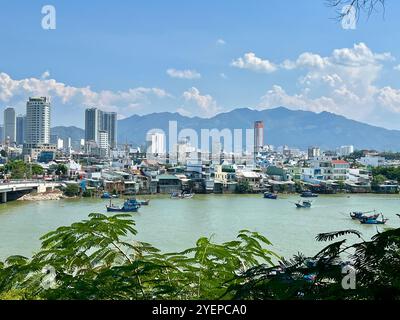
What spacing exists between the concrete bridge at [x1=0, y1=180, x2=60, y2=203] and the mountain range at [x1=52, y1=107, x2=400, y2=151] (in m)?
6.93

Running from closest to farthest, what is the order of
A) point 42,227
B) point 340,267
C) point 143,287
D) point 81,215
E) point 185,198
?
point 340,267
point 143,287
point 42,227
point 81,215
point 185,198

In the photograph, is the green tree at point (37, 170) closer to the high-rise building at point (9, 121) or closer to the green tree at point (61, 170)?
the green tree at point (61, 170)

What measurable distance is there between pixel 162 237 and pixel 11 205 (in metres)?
5.67

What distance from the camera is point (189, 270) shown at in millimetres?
921

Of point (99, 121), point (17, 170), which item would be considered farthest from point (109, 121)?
point (17, 170)

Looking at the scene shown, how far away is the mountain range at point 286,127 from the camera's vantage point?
1630 millimetres

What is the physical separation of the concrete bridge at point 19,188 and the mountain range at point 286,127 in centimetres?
693

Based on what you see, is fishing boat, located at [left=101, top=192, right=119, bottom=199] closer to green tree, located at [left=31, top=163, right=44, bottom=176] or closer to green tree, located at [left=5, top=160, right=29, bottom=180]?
green tree, located at [left=5, top=160, right=29, bottom=180]

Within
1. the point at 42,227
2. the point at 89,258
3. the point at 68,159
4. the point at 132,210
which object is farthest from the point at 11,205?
the point at 89,258

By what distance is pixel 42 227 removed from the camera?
597cm

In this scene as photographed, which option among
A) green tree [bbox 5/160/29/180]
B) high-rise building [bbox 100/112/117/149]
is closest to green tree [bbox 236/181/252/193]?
green tree [bbox 5/160/29/180]

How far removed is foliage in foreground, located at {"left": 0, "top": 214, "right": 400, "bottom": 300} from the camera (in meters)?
0.62

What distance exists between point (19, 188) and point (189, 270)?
1022 centimetres
